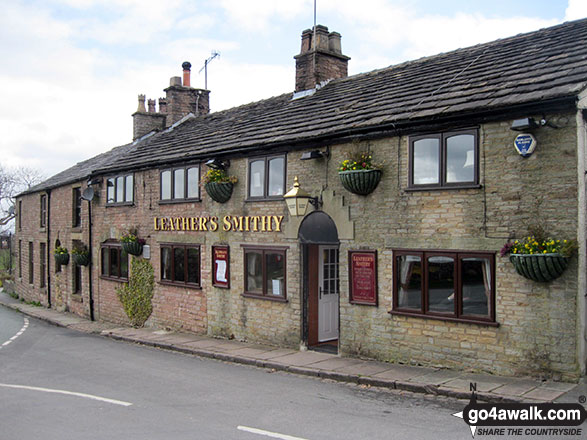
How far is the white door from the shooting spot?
1362cm

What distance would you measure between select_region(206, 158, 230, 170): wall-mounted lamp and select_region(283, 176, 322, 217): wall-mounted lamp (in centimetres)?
299

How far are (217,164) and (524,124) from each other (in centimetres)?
829

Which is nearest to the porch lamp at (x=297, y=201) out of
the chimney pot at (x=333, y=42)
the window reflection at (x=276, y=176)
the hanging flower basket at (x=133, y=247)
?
the window reflection at (x=276, y=176)

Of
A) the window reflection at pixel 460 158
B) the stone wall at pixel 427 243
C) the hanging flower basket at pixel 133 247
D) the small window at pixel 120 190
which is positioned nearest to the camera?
the stone wall at pixel 427 243

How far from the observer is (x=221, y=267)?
50.5ft

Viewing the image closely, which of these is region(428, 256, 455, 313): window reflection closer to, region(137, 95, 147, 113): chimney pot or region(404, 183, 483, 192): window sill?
region(404, 183, 483, 192): window sill

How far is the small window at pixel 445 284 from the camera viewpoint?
10.0 m

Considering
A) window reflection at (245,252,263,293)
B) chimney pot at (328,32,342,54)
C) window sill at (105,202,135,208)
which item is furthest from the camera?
window sill at (105,202,135,208)

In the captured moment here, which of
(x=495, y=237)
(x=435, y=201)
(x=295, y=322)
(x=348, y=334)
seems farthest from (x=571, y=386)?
(x=295, y=322)

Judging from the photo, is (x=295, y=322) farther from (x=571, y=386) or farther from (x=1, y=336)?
(x=1, y=336)

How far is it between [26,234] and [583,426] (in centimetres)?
3088

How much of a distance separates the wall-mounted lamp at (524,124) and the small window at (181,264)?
32.1 ft

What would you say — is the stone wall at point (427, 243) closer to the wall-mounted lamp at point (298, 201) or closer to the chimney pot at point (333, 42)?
the wall-mounted lamp at point (298, 201)

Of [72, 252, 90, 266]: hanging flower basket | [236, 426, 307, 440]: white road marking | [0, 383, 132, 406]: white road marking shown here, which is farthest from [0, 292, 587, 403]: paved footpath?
[72, 252, 90, 266]: hanging flower basket
